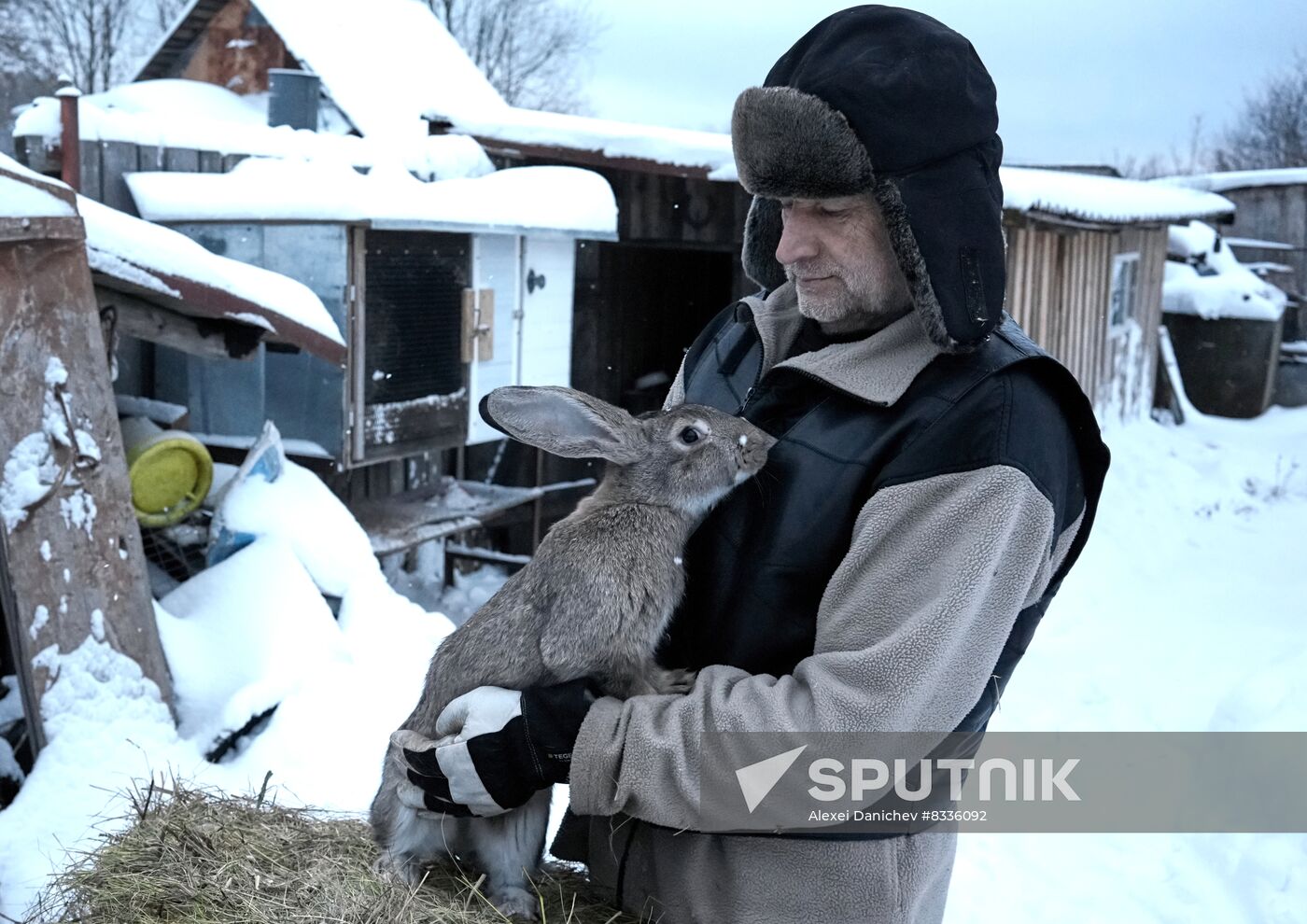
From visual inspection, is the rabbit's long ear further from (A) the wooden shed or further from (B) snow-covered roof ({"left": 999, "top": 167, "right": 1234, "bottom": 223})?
(A) the wooden shed

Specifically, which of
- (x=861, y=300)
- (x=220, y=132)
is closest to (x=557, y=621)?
(x=861, y=300)

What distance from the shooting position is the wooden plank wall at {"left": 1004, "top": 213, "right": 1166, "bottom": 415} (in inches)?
445

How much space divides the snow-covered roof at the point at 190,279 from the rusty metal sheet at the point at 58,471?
33 centimetres

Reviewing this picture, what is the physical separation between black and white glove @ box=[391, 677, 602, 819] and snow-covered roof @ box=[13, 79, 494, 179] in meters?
5.48

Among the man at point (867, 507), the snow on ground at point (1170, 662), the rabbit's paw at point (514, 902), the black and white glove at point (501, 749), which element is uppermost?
the man at point (867, 507)

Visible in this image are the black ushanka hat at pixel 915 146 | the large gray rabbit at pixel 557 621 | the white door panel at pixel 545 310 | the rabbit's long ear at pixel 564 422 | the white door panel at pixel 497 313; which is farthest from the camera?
the white door panel at pixel 545 310

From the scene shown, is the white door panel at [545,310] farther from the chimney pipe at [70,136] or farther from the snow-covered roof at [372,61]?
the chimney pipe at [70,136]

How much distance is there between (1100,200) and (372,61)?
6665 mm

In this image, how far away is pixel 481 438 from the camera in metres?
8.05

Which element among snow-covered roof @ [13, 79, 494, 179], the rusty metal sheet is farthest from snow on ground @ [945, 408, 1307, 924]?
snow-covered roof @ [13, 79, 494, 179]

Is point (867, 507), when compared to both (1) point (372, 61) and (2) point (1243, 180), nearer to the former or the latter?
(1) point (372, 61)

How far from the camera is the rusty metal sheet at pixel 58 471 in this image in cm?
426

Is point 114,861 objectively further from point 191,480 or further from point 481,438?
point 481,438

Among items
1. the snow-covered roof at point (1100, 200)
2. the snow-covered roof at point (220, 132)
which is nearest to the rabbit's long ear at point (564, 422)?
the snow-covered roof at point (220, 132)
